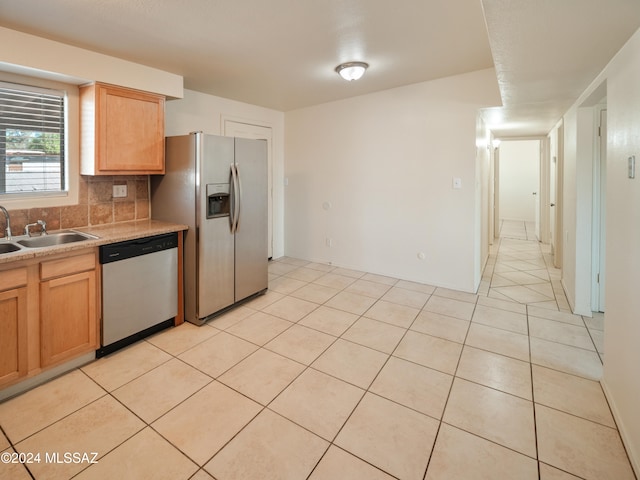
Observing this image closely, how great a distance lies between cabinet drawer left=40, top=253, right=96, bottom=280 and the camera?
82.8 inches

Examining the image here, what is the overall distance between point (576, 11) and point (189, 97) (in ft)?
12.0

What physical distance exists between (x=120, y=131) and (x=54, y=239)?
1033 millimetres

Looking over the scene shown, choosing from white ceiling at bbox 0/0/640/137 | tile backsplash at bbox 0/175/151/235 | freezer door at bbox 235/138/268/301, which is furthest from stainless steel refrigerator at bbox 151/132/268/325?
white ceiling at bbox 0/0/640/137

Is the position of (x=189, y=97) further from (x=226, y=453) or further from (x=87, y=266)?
(x=226, y=453)

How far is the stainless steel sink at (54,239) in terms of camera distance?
7.93 feet

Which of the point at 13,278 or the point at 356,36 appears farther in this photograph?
the point at 356,36

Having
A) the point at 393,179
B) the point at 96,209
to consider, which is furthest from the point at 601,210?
the point at 96,209

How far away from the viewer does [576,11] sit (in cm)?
152

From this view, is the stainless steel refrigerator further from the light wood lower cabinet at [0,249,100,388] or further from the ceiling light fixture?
the ceiling light fixture

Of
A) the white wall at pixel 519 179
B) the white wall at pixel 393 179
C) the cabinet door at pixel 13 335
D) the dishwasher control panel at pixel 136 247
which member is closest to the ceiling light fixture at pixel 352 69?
the white wall at pixel 393 179

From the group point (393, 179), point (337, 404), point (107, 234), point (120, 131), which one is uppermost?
point (120, 131)

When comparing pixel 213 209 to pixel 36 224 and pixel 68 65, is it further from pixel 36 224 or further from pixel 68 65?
pixel 68 65

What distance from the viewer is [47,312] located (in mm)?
2135

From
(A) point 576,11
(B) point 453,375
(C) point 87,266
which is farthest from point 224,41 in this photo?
(B) point 453,375
